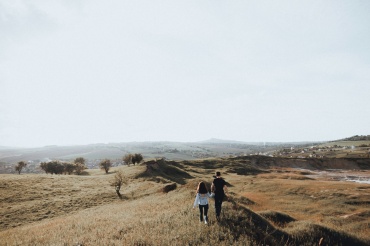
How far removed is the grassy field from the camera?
46.7 ft

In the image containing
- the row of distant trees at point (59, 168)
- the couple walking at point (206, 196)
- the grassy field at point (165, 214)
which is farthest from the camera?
the row of distant trees at point (59, 168)

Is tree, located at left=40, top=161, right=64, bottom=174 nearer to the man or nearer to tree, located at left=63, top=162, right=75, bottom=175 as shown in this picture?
tree, located at left=63, top=162, right=75, bottom=175

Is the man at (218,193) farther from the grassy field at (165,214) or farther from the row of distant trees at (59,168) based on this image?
the row of distant trees at (59,168)

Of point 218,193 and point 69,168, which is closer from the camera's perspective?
point 218,193

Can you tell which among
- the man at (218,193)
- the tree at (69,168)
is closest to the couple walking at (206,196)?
the man at (218,193)

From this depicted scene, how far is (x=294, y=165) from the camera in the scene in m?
127

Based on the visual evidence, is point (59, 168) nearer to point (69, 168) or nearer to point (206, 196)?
point (69, 168)

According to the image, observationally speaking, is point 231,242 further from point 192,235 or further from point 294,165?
point 294,165

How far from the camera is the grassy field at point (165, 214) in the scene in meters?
14.2

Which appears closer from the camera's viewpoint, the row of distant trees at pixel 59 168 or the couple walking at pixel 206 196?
the couple walking at pixel 206 196

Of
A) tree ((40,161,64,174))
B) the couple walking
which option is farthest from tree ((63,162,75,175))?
the couple walking

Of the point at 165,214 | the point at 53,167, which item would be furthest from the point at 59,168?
the point at 165,214

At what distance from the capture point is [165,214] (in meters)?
18.6

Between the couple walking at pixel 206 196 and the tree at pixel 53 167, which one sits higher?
the couple walking at pixel 206 196
